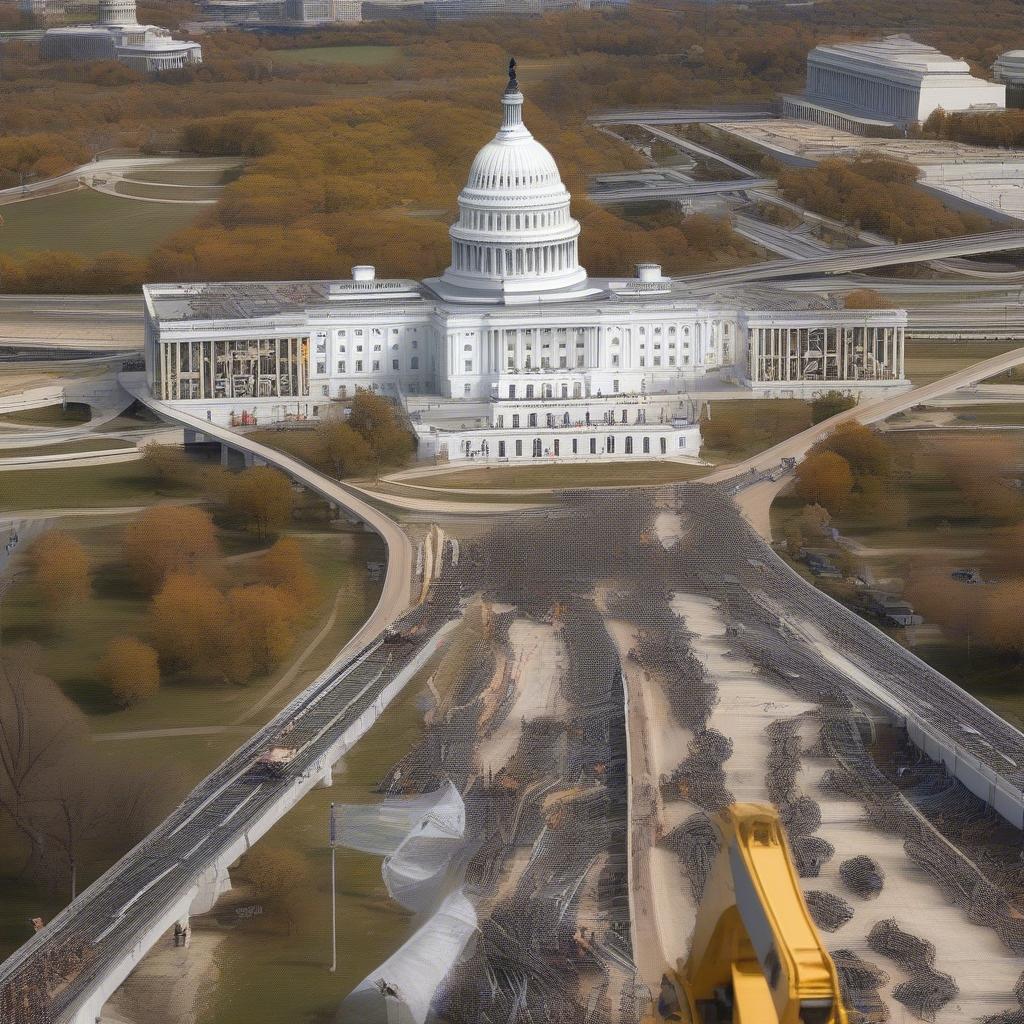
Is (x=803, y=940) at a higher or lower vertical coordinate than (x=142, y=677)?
higher

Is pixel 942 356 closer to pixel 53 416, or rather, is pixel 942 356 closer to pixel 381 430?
pixel 381 430

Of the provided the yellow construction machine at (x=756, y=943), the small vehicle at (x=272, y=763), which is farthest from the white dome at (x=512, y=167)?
the yellow construction machine at (x=756, y=943)

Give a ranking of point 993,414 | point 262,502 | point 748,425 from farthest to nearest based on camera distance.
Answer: point 993,414 → point 748,425 → point 262,502

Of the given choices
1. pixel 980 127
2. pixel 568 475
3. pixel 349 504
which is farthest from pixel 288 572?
pixel 980 127

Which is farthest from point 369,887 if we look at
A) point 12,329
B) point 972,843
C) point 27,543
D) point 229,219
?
point 229,219

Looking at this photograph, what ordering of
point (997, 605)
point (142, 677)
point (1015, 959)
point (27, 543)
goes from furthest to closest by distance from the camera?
point (27, 543), point (997, 605), point (142, 677), point (1015, 959)

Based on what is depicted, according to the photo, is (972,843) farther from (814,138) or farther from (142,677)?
(814,138)
